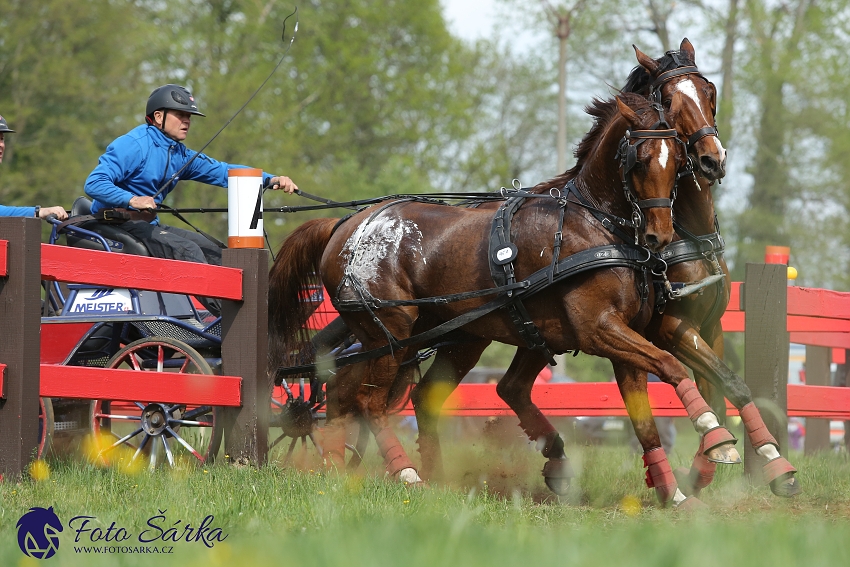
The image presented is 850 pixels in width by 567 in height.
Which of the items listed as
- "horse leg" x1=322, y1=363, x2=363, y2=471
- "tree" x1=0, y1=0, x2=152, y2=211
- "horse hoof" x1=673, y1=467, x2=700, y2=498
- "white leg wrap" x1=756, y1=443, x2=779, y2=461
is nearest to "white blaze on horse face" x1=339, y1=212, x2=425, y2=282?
"horse leg" x1=322, y1=363, x2=363, y2=471

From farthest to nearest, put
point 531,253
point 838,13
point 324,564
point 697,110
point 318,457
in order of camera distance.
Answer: point 838,13
point 318,457
point 531,253
point 697,110
point 324,564

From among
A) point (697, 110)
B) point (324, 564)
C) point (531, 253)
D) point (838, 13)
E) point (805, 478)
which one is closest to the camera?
point (324, 564)

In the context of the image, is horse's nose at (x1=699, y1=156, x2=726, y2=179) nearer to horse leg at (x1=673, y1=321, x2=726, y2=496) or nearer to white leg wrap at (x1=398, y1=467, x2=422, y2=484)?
horse leg at (x1=673, y1=321, x2=726, y2=496)

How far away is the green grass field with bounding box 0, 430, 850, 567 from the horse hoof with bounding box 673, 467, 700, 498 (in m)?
0.18

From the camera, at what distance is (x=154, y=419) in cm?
618

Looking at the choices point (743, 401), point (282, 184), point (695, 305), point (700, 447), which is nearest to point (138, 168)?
point (282, 184)

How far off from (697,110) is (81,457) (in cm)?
430

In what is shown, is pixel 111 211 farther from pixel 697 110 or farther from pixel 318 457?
pixel 697 110

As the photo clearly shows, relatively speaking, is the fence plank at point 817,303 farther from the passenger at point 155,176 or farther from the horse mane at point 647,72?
the passenger at point 155,176

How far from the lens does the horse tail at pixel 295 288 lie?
666cm

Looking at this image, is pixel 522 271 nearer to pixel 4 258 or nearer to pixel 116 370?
pixel 116 370

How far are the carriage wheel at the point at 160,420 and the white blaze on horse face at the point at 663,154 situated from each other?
114 inches

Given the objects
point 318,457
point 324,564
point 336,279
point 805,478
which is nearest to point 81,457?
point 318,457

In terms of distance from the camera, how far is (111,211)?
6562 millimetres
